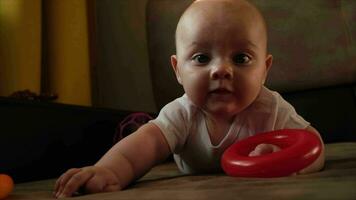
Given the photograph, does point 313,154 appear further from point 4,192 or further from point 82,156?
point 82,156

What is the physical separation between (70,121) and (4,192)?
443mm

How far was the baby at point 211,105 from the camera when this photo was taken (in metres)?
0.84

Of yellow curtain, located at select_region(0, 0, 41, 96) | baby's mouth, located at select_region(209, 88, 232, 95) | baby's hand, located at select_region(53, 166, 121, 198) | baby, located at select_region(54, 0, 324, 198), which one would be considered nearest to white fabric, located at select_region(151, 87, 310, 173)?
baby, located at select_region(54, 0, 324, 198)

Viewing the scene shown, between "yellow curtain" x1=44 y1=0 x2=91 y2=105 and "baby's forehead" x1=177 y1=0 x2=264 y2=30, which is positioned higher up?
"baby's forehead" x1=177 y1=0 x2=264 y2=30

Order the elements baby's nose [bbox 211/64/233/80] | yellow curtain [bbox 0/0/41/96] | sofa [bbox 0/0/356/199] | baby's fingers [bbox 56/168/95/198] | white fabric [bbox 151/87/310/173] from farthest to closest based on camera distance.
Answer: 1. yellow curtain [bbox 0/0/41/96]
2. sofa [bbox 0/0/356/199]
3. white fabric [bbox 151/87/310/173]
4. baby's nose [bbox 211/64/233/80]
5. baby's fingers [bbox 56/168/95/198]

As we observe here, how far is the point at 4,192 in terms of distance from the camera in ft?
2.45

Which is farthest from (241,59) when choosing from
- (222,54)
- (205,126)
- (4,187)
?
(4,187)

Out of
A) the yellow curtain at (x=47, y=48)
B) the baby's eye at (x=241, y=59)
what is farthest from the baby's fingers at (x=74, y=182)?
the yellow curtain at (x=47, y=48)

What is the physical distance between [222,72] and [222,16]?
0.35 ft

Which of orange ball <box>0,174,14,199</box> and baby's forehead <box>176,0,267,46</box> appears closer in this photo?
orange ball <box>0,174,14,199</box>

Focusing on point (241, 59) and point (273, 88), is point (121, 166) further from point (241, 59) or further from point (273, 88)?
point (273, 88)

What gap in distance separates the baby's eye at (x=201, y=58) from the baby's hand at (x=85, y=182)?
268 millimetres

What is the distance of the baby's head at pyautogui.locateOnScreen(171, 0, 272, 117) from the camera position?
2.79ft

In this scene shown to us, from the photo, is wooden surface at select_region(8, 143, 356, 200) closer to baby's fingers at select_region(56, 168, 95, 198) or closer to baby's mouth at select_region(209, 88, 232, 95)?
baby's fingers at select_region(56, 168, 95, 198)
